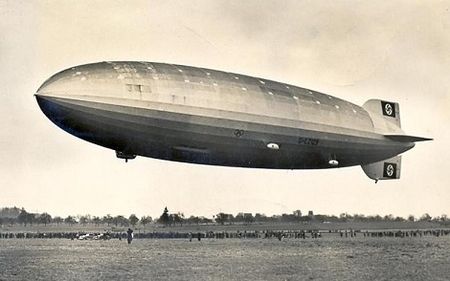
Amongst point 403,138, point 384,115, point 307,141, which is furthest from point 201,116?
point 384,115

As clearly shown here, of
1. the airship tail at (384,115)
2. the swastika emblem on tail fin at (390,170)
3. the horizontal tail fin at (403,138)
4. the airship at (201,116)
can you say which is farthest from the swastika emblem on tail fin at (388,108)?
the airship at (201,116)

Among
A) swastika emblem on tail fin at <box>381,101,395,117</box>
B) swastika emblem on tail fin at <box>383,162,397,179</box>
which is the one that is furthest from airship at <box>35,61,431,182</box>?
swastika emblem on tail fin at <box>383,162,397,179</box>

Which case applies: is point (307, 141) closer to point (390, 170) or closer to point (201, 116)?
point (201, 116)

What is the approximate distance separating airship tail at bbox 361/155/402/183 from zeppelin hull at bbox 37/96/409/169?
4560 millimetres

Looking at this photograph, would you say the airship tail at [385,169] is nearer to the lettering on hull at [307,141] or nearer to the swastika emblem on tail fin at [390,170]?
the swastika emblem on tail fin at [390,170]

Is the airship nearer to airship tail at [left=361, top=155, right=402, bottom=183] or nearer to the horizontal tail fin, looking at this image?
the horizontal tail fin

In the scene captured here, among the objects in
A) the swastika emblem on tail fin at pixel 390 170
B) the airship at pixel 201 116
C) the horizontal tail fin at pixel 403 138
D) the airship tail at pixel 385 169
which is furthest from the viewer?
the swastika emblem on tail fin at pixel 390 170

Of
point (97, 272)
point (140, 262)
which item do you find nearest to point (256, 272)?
point (97, 272)

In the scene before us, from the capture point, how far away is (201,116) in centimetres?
2466

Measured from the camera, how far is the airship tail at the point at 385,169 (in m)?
34.9

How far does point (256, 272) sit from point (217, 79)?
1845cm

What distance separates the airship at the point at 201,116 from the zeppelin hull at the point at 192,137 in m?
0.04

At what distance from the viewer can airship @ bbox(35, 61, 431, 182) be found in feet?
74.8

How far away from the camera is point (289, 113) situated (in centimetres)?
2773
